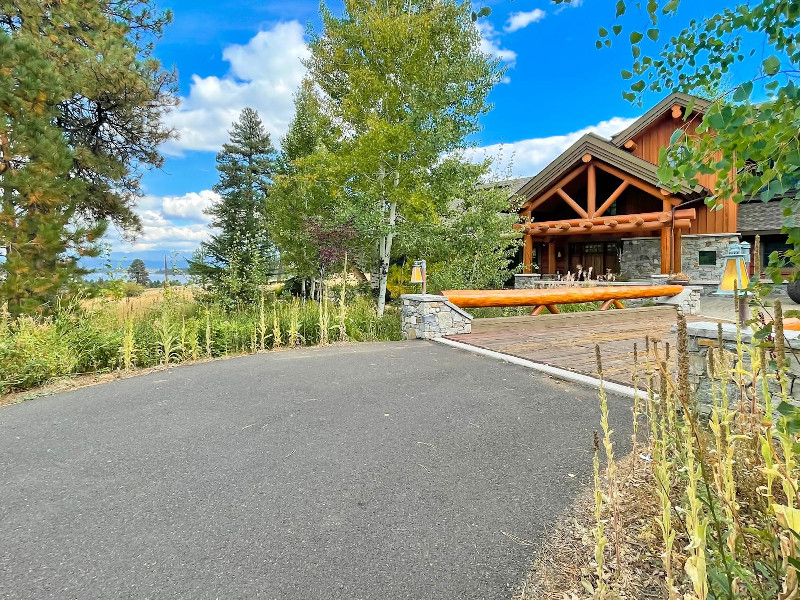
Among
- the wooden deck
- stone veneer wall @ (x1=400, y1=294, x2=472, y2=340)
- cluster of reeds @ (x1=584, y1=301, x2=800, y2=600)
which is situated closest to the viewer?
cluster of reeds @ (x1=584, y1=301, x2=800, y2=600)

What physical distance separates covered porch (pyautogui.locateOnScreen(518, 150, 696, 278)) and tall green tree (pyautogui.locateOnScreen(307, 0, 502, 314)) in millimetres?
5832

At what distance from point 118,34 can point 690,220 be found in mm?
16867

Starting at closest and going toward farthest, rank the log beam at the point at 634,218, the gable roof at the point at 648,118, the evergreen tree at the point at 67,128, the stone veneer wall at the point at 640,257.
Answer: the evergreen tree at the point at 67,128 < the log beam at the point at 634,218 < the gable roof at the point at 648,118 < the stone veneer wall at the point at 640,257

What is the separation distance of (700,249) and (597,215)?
11.9ft

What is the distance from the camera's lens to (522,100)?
1479cm

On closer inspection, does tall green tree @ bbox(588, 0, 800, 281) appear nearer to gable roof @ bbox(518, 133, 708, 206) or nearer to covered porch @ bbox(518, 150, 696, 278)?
covered porch @ bbox(518, 150, 696, 278)

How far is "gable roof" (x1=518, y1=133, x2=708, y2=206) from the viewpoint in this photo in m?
13.9

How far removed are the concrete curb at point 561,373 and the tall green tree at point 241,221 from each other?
546 cm

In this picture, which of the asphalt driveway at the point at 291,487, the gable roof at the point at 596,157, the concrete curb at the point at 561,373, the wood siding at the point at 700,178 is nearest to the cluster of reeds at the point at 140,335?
the asphalt driveway at the point at 291,487

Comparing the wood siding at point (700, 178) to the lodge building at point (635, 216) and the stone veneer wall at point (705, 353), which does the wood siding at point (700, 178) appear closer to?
the lodge building at point (635, 216)

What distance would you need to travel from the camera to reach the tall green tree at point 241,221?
33.3 ft

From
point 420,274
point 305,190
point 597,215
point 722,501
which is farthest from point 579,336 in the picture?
point 597,215

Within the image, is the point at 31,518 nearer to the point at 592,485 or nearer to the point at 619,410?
the point at 592,485

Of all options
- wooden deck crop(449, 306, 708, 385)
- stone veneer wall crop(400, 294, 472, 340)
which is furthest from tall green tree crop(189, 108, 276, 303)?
wooden deck crop(449, 306, 708, 385)
